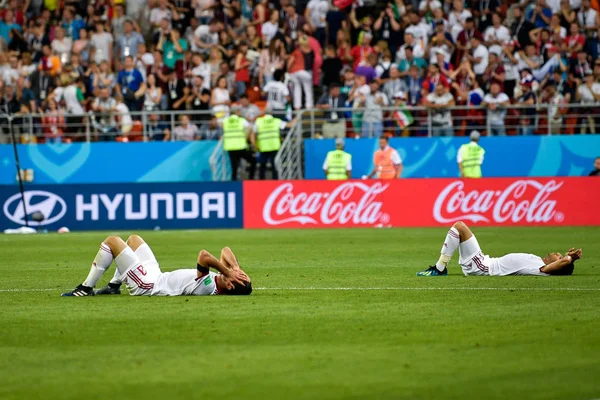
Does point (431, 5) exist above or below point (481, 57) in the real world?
above

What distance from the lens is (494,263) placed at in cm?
1669

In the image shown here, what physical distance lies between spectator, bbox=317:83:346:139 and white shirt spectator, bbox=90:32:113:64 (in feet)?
22.9

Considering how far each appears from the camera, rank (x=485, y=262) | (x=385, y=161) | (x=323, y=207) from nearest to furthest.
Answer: (x=485, y=262) → (x=323, y=207) → (x=385, y=161)

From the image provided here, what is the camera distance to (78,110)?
33156mm

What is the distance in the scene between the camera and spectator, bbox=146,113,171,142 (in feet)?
108

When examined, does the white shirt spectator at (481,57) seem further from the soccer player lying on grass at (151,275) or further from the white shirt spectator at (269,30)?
the soccer player lying on grass at (151,275)

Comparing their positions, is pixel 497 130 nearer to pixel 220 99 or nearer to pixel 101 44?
pixel 220 99

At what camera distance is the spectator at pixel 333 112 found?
31797 millimetres

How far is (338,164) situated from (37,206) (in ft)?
27.9

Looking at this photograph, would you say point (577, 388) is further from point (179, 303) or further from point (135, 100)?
point (135, 100)

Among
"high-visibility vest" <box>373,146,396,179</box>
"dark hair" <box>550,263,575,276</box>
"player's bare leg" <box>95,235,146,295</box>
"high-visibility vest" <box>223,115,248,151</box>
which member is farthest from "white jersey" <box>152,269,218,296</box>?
"high-visibility vest" <box>373,146,396,179</box>

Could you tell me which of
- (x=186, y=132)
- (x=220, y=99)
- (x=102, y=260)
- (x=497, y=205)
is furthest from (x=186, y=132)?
(x=102, y=260)

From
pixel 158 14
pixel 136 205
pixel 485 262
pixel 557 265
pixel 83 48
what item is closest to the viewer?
pixel 557 265

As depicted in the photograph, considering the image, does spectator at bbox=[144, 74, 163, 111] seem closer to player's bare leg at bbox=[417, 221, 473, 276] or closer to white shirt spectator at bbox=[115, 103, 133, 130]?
white shirt spectator at bbox=[115, 103, 133, 130]
